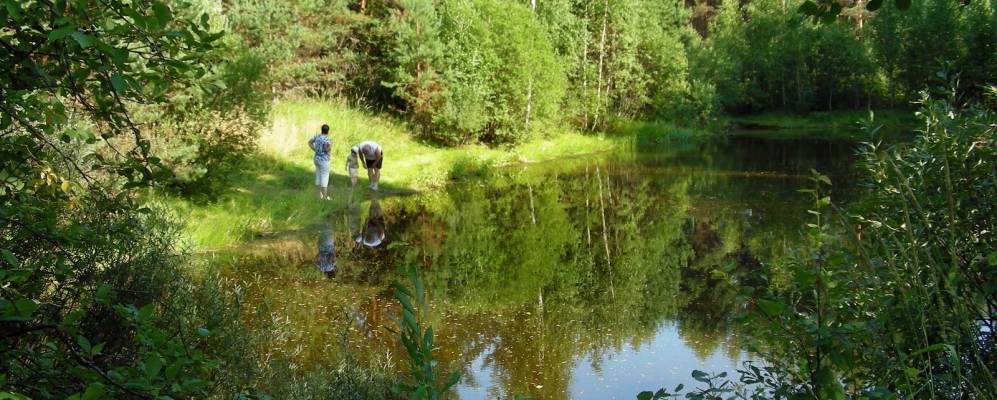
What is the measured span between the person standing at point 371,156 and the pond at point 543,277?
1.58 feet

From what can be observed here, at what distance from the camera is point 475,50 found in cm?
2830

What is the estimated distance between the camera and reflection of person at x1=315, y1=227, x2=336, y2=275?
11117 mm

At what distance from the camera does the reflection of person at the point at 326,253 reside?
11.1m

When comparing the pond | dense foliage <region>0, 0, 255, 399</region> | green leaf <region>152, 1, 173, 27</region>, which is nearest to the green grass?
the pond

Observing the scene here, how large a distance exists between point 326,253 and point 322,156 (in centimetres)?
389

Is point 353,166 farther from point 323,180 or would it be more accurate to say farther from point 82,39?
point 82,39

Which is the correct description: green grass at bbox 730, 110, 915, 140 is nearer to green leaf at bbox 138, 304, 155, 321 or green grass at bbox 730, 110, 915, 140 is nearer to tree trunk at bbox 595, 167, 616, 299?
tree trunk at bbox 595, 167, 616, 299

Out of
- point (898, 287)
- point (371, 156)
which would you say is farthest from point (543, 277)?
point (898, 287)

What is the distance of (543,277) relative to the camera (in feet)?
36.9

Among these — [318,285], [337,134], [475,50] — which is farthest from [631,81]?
[318,285]

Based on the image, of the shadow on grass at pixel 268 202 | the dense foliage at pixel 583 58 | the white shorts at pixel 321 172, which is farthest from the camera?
the dense foliage at pixel 583 58

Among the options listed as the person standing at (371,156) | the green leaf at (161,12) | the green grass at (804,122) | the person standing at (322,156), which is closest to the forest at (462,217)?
the green leaf at (161,12)

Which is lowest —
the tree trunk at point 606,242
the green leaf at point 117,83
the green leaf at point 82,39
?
the tree trunk at point 606,242

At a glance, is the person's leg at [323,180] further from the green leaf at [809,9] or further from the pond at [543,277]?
the green leaf at [809,9]
